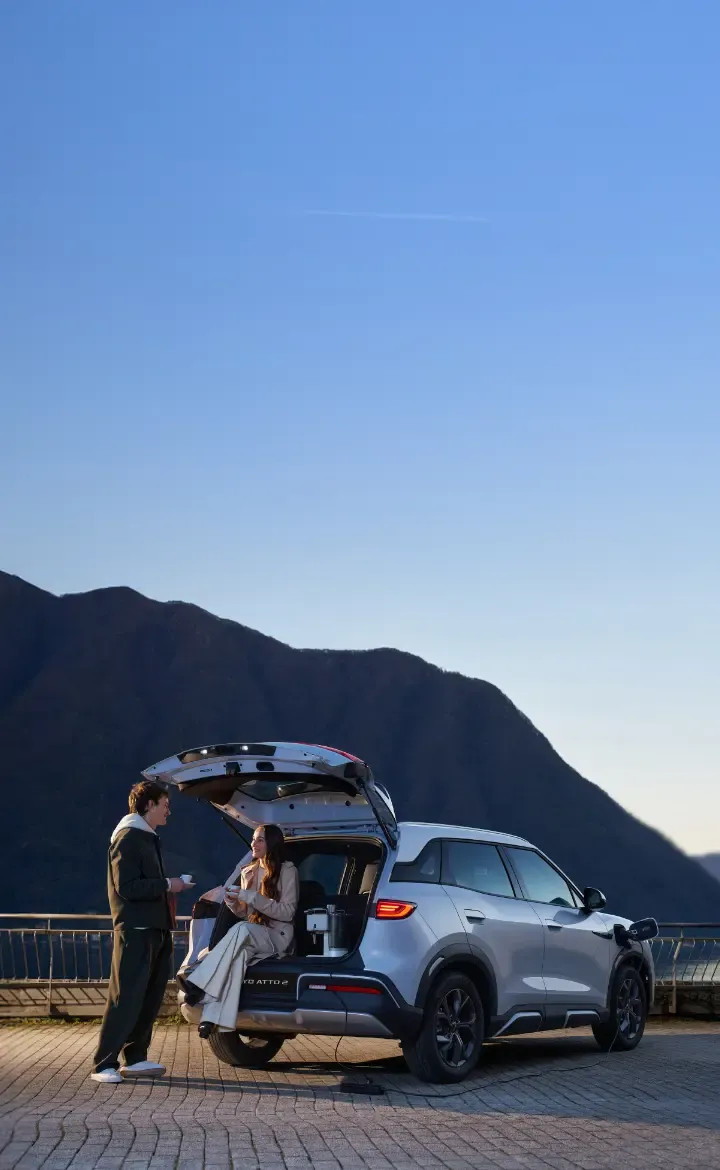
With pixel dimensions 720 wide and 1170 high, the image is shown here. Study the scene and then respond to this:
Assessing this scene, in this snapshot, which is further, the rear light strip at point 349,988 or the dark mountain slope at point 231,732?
the dark mountain slope at point 231,732

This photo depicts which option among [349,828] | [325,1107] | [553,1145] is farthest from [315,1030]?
[553,1145]

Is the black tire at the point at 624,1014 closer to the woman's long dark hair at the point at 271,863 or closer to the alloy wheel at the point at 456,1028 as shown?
the alloy wheel at the point at 456,1028

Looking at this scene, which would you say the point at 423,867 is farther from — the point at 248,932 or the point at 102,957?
the point at 102,957

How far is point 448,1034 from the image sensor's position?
1004cm

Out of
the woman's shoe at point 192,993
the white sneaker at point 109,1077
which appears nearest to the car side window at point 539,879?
the woman's shoe at point 192,993

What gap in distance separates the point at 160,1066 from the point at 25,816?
79743 millimetres

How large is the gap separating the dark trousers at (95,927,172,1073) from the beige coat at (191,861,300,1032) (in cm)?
31

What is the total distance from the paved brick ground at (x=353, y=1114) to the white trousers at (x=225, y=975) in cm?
42

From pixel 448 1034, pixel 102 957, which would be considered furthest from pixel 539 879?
pixel 102 957

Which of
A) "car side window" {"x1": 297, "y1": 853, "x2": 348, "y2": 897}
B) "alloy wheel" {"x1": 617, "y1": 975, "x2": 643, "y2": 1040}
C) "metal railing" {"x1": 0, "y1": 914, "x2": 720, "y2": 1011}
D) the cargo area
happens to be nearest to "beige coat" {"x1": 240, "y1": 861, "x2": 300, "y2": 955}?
the cargo area

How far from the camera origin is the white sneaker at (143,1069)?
31.9 feet

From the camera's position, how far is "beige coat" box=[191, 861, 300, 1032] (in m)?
10.0

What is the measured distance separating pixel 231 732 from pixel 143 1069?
93928mm

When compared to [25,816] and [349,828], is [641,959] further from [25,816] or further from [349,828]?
[25,816]
